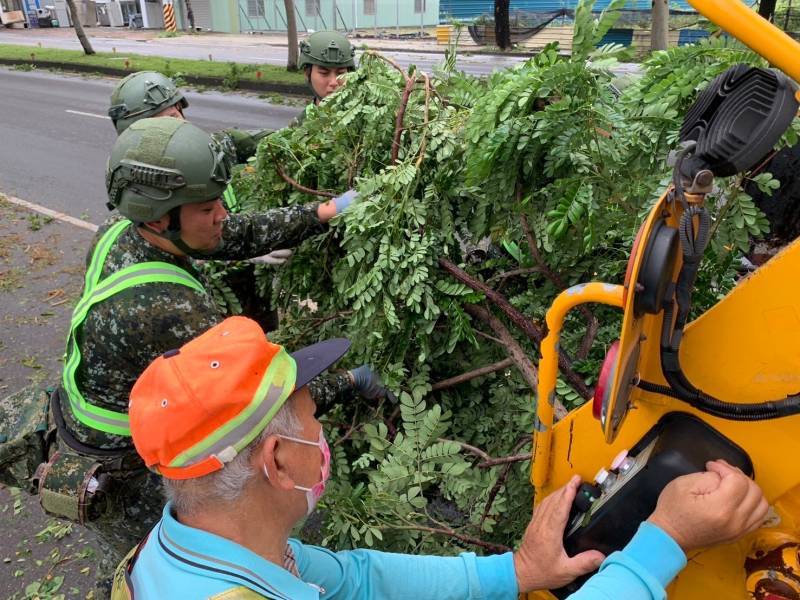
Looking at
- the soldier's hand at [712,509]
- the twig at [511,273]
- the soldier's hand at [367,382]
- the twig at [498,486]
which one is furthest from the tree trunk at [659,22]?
the soldier's hand at [712,509]

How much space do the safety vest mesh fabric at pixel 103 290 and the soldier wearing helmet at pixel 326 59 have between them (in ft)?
7.71

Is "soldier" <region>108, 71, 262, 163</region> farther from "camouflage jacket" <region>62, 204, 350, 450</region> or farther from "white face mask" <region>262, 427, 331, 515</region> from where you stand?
"white face mask" <region>262, 427, 331, 515</region>

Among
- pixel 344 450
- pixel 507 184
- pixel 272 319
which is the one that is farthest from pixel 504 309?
pixel 272 319

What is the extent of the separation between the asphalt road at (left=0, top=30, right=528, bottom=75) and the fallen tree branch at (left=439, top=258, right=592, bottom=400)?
1730 cm

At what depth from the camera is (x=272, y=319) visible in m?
3.80

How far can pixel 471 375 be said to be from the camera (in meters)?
2.44

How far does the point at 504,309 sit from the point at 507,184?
47 cm

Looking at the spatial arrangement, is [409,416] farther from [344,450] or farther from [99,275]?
[99,275]

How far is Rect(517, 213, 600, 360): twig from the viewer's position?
7.09 ft

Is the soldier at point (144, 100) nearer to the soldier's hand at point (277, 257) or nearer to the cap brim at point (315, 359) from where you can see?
the soldier's hand at point (277, 257)

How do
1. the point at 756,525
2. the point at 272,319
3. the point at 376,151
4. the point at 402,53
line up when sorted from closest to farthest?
the point at 756,525 → the point at 376,151 → the point at 272,319 → the point at 402,53

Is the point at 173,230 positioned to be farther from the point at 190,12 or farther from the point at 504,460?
the point at 190,12

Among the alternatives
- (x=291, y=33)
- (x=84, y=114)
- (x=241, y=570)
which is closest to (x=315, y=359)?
(x=241, y=570)

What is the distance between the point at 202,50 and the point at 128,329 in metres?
27.4
